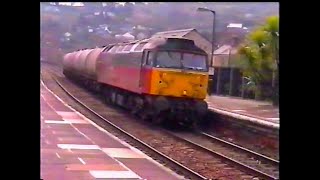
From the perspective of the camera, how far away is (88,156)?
934 cm

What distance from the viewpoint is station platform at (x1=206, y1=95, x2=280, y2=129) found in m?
12.5

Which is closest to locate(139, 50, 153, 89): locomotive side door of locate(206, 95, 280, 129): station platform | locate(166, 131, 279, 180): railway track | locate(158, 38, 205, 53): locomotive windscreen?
locate(158, 38, 205, 53): locomotive windscreen

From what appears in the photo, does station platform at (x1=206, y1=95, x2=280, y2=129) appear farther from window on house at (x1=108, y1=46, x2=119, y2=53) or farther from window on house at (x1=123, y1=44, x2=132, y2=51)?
window on house at (x1=108, y1=46, x2=119, y2=53)

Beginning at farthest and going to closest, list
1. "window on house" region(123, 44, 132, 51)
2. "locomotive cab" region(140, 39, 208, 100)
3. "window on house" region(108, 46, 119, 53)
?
"window on house" region(108, 46, 119, 53)
"window on house" region(123, 44, 132, 51)
"locomotive cab" region(140, 39, 208, 100)

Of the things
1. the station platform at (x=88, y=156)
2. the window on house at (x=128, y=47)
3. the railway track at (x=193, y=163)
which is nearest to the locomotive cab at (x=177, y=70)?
the railway track at (x=193, y=163)

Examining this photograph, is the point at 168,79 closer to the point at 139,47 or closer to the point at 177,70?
the point at 177,70

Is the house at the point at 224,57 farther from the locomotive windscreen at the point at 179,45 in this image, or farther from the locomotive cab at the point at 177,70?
the locomotive windscreen at the point at 179,45

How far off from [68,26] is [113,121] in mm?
8504

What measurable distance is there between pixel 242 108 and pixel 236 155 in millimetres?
3911

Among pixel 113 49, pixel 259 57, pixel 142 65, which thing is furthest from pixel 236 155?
pixel 113 49

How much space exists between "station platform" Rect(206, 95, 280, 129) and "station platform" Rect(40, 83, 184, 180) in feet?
9.12
